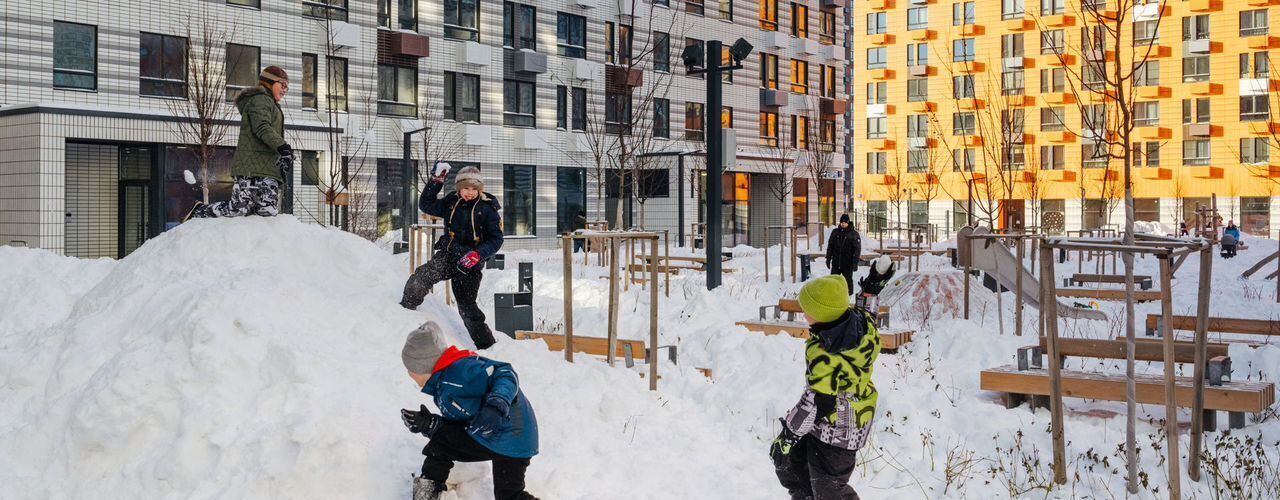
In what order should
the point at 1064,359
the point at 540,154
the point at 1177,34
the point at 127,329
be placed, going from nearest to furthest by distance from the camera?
the point at 127,329
the point at 1064,359
the point at 540,154
the point at 1177,34

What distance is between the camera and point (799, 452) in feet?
16.8

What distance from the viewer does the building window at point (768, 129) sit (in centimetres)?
4303

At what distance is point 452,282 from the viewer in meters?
7.67

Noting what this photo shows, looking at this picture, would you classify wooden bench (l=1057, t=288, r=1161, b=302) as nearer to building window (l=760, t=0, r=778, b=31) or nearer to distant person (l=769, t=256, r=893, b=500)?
distant person (l=769, t=256, r=893, b=500)

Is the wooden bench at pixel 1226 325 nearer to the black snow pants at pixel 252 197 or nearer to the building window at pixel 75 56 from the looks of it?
the black snow pants at pixel 252 197

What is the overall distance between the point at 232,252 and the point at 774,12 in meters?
38.3

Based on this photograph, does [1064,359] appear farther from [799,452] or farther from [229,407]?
[229,407]

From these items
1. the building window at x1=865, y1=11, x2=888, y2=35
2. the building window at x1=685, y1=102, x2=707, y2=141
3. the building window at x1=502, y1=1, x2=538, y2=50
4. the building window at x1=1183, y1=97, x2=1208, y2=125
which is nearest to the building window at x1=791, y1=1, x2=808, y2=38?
the building window at x1=685, y1=102, x2=707, y2=141

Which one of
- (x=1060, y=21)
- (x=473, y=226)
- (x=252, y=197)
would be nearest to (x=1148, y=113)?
(x=1060, y=21)

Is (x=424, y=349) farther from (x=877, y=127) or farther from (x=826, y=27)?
(x=877, y=127)

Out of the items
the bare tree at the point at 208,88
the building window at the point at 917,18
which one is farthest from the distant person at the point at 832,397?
the building window at the point at 917,18

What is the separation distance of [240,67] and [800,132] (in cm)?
2613

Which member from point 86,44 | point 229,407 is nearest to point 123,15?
point 86,44

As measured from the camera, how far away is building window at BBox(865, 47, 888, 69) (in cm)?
6562
